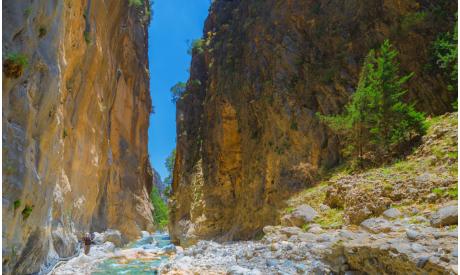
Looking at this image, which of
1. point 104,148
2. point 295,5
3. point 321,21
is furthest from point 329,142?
point 104,148

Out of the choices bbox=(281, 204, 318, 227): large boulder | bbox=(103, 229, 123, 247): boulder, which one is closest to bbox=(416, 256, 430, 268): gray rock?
bbox=(281, 204, 318, 227): large boulder

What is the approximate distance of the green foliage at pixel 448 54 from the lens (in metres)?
14.9

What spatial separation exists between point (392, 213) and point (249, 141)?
16.9 meters

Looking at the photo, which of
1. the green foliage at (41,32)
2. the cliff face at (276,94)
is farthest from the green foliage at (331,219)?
the green foliage at (41,32)

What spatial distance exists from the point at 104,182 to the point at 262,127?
40.1 feet

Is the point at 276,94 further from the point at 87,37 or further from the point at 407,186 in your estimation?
the point at 407,186

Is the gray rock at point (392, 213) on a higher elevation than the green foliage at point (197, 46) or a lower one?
lower

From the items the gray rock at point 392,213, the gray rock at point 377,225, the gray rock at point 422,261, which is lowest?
the gray rock at point 422,261

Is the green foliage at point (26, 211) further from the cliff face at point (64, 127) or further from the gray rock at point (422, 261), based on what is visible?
the gray rock at point (422, 261)

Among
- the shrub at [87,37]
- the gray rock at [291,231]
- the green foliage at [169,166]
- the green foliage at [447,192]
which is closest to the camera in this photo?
the green foliage at [447,192]

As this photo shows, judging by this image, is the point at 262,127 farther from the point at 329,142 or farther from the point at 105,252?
the point at 105,252

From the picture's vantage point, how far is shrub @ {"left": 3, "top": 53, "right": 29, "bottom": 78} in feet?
24.5

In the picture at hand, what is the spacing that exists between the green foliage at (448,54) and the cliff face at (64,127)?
1503 cm

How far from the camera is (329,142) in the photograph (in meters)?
18.6
